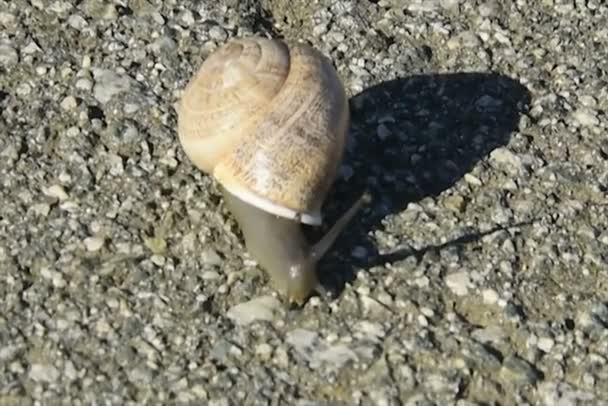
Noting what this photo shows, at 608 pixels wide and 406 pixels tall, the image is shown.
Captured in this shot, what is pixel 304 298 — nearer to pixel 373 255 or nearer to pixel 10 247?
pixel 373 255

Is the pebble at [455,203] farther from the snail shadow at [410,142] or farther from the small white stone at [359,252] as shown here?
the small white stone at [359,252]

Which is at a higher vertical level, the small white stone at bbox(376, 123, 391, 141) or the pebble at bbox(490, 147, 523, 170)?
the pebble at bbox(490, 147, 523, 170)

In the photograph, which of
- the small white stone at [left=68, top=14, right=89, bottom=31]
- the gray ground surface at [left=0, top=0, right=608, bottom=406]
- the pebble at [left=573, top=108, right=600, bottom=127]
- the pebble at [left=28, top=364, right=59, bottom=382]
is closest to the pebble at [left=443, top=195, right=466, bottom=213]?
the gray ground surface at [left=0, top=0, right=608, bottom=406]

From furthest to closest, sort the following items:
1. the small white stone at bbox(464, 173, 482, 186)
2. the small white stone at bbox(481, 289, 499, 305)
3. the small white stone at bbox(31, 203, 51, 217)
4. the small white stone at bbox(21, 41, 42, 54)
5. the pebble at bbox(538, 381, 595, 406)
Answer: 1. the small white stone at bbox(21, 41, 42, 54)
2. the small white stone at bbox(464, 173, 482, 186)
3. the small white stone at bbox(31, 203, 51, 217)
4. the small white stone at bbox(481, 289, 499, 305)
5. the pebble at bbox(538, 381, 595, 406)

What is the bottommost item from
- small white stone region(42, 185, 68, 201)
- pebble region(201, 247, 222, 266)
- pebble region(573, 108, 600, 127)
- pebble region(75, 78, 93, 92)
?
small white stone region(42, 185, 68, 201)

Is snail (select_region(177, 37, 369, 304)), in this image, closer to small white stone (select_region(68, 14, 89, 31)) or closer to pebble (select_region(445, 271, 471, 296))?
pebble (select_region(445, 271, 471, 296))

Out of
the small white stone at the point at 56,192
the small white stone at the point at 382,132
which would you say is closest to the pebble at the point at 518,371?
the small white stone at the point at 382,132

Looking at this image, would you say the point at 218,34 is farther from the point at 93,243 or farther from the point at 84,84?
the point at 93,243

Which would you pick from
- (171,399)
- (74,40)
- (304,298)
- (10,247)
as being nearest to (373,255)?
(304,298)
